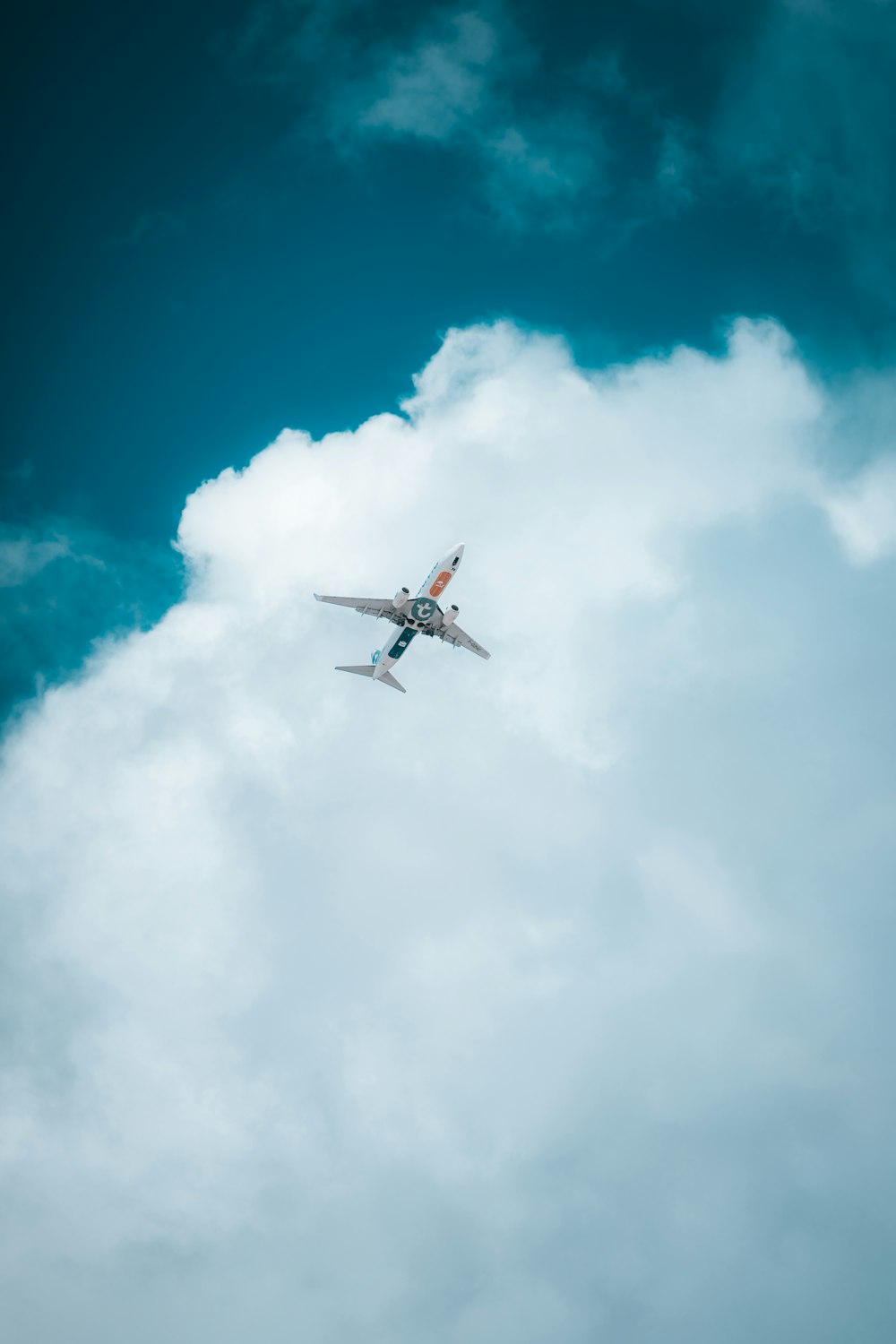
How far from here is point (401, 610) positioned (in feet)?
547

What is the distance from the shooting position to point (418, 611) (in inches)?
6526

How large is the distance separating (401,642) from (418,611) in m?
7.93

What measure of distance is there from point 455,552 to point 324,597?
2033 centimetres

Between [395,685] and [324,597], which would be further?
[395,685]

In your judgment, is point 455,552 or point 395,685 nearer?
point 455,552

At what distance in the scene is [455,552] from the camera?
160500 mm

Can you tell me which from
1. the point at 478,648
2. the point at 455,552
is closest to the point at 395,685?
the point at 478,648

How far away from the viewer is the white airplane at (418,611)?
163 meters

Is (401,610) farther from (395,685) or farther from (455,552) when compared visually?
(395,685)

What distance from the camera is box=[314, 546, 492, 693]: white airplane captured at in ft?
534

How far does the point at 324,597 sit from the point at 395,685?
81.1ft

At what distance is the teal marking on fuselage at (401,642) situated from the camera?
557 ft

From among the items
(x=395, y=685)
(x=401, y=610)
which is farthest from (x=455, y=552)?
(x=395, y=685)

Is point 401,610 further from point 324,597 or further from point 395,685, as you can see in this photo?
point 395,685
